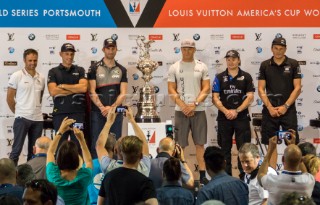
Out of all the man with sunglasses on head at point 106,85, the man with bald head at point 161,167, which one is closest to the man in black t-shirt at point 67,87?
the man with sunglasses on head at point 106,85

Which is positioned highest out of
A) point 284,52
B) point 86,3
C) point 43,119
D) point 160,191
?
point 86,3

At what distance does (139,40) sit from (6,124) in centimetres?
278

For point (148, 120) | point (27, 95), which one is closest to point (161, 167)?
point (148, 120)

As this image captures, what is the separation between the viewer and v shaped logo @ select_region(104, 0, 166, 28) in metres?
13.0

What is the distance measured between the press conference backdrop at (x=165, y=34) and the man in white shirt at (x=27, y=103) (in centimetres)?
70

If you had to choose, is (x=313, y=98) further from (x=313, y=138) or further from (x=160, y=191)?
(x=160, y=191)

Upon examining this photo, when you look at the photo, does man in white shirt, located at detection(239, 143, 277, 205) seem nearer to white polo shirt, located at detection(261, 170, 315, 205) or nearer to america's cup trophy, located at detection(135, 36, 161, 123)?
white polo shirt, located at detection(261, 170, 315, 205)

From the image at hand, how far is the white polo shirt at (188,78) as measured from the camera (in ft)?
40.1

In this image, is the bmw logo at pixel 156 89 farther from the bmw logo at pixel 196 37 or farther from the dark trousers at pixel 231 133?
the dark trousers at pixel 231 133

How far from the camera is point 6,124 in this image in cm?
1295

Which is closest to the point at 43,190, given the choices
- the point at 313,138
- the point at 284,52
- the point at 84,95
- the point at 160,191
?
the point at 160,191

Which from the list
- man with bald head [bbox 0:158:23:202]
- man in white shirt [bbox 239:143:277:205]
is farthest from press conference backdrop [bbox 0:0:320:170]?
man with bald head [bbox 0:158:23:202]

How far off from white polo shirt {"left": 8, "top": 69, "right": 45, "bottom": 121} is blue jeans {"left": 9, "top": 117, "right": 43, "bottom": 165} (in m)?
0.09

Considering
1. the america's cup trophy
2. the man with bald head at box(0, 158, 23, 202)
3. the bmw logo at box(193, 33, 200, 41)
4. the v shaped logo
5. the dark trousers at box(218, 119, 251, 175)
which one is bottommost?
the man with bald head at box(0, 158, 23, 202)
